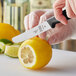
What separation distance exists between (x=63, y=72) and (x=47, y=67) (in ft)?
0.28

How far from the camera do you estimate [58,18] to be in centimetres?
77

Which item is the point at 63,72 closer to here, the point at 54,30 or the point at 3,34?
the point at 54,30

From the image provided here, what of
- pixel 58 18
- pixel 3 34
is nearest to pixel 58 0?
pixel 58 18

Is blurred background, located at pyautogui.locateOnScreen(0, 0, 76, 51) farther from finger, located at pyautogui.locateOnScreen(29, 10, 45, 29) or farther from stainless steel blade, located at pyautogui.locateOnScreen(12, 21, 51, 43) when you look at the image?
stainless steel blade, located at pyautogui.locateOnScreen(12, 21, 51, 43)

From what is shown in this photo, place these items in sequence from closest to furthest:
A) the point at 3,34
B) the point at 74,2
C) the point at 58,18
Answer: the point at 74,2 → the point at 58,18 → the point at 3,34

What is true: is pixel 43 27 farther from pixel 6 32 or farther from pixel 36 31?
pixel 6 32

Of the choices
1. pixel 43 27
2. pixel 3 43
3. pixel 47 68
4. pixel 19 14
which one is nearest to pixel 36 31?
pixel 43 27

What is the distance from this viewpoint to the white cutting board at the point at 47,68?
0.78 metres

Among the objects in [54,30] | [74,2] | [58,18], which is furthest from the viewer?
[54,30]

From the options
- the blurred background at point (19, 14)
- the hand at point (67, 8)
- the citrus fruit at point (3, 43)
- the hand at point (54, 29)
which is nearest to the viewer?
the hand at point (67, 8)

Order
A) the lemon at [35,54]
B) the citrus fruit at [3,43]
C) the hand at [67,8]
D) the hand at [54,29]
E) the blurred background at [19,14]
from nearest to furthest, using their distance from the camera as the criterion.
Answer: the hand at [67,8] → the lemon at [35,54] → the hand at [54,29] → the citrus fruit at [3,43] → the blurred background at [19,14]

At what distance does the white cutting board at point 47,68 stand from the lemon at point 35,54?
0.09ft

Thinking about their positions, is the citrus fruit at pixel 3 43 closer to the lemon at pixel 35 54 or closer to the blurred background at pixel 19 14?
the lemon at pixel 35 54

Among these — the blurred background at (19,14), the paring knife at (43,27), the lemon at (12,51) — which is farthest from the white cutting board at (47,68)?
the blurred background at (19,14)
